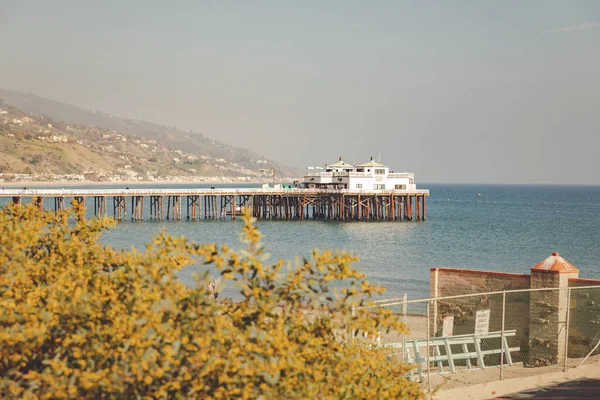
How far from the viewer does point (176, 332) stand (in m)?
7.31

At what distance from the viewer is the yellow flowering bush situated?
7270 mm

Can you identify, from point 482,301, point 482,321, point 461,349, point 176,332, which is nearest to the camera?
point 176,332

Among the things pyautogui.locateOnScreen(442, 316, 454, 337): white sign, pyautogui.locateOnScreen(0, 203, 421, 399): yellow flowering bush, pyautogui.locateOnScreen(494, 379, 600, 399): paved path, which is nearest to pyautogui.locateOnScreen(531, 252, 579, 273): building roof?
pyautogui.locateOnScreen(442, 316, 454, 337): white sign

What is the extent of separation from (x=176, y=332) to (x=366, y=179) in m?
82.9

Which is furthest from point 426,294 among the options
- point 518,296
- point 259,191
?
point 259,191

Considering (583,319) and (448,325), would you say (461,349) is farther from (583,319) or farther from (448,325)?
(583,319)

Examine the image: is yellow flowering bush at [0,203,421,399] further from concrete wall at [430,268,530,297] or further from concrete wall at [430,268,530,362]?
concrete wall at [430,268,530,297]

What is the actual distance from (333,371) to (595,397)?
Result: 1001 cm

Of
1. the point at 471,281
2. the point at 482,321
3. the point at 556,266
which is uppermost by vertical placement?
the point at 556,266

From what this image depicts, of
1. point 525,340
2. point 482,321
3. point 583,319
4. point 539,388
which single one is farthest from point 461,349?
point 539,388

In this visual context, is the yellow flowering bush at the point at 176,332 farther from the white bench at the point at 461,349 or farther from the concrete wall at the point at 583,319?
the concrete wall at the point at 583,319

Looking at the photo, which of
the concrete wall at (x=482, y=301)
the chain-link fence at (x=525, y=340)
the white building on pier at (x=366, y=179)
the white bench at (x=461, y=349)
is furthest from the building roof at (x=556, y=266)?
the white building on pier at (x=366, y=179)

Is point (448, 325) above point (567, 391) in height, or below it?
above

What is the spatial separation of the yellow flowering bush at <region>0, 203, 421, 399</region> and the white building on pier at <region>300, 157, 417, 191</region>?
265 feet
